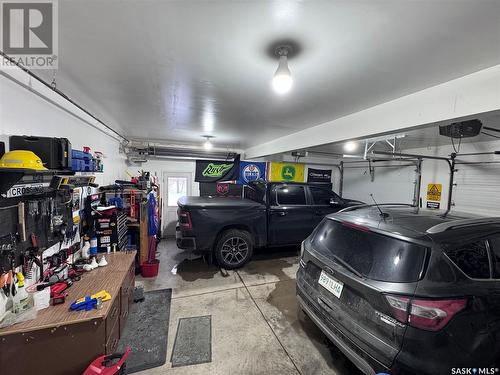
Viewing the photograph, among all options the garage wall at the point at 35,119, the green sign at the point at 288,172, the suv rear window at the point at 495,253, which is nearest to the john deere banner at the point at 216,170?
the green sign at the point at 288,172

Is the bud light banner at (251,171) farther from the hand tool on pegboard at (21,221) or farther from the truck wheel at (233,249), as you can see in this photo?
the hand tool on pegboard at (21,221)

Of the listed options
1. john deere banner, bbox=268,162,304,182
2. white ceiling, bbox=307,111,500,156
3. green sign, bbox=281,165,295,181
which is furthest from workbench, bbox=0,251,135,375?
green sign, bbox=281,165,295,181

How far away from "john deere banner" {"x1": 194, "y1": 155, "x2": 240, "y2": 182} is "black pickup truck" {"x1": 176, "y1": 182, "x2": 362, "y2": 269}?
69.8 inches

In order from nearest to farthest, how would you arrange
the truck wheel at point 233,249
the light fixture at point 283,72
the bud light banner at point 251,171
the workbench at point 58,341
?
Result: the workbench at point 58,341 → the light fixture at point 283,72 → the truck wheel at point 233,249 → the bud light banner at point 251,171

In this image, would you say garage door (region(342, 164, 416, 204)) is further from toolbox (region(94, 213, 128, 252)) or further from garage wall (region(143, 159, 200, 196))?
toolbox (region(94, 213, 128, 252))

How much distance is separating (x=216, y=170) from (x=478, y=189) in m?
6.06

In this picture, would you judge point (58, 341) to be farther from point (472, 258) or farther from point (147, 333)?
point (472, 258)

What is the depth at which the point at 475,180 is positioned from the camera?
172 inches

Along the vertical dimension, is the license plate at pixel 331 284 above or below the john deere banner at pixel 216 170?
below

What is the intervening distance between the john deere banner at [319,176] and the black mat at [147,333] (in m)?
5.83

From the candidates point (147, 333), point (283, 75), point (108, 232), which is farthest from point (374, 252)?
point (108, 232)

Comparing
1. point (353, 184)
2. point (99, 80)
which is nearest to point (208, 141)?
point (99, 80)

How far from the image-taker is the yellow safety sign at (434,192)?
16.4 feet

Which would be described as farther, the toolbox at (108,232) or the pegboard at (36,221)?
the toolbox at (108,232)
